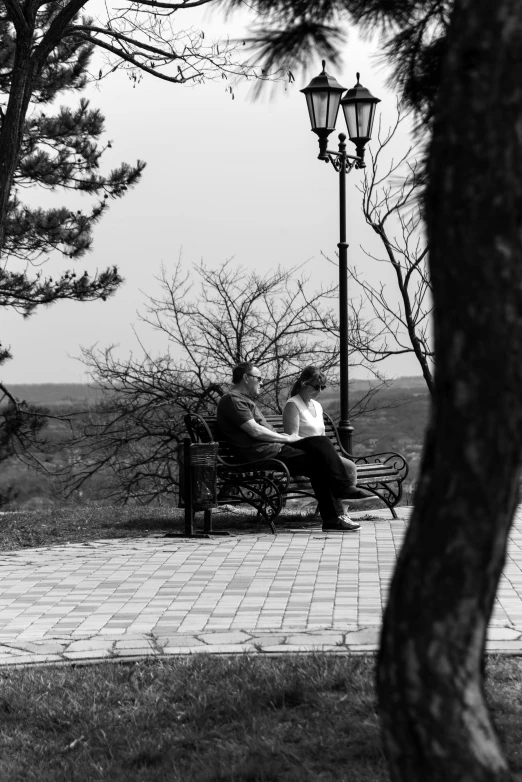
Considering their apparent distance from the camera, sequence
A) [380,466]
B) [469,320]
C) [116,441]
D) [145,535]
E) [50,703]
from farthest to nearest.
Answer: [116,441] → [380,466] → [145,535] → [50,703] → [469,320]

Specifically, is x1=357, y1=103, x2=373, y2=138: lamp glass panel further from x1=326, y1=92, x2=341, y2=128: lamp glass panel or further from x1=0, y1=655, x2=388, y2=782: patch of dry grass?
x1=0, y1=655, x2=388, y2=782: patch of dry grass

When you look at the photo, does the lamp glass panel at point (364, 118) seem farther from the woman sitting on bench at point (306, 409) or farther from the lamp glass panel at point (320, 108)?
the woman sitting on bench at point (306, 409)

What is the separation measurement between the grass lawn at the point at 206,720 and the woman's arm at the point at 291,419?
569cm

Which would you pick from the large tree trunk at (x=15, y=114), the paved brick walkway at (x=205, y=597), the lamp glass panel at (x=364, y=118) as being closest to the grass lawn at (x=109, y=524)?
the paved brick walkway at (x=205, y=597)

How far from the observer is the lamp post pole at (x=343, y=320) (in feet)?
40.9

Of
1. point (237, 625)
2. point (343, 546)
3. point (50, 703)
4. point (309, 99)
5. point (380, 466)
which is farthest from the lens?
point (309, 99)

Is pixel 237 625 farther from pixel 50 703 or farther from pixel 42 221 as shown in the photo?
pixel 42 221

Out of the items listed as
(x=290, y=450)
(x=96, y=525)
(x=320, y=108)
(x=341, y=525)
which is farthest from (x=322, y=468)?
(x=320, y=108)

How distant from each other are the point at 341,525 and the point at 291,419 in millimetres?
1137

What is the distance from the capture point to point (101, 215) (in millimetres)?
18828

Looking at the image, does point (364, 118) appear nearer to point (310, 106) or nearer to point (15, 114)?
point (310, 106)

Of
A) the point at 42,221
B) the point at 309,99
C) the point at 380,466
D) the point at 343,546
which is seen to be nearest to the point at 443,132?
the point at 343,546

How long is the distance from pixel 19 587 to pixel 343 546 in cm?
285

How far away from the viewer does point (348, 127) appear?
13.2 metres
